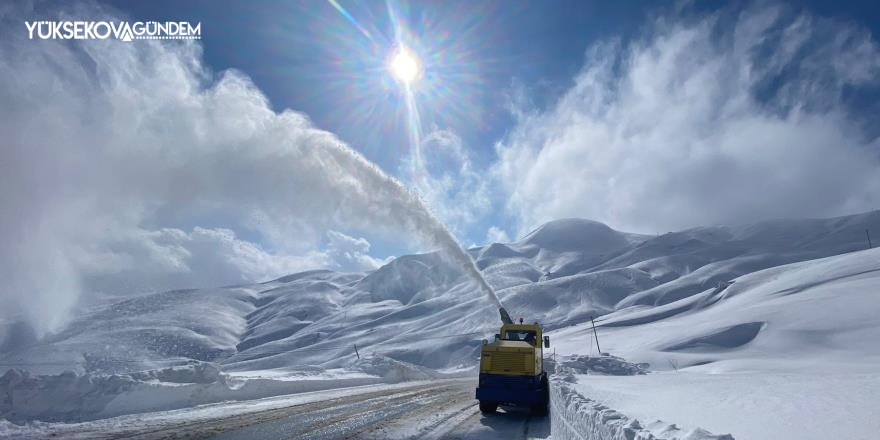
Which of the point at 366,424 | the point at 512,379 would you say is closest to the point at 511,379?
the point at 512,379

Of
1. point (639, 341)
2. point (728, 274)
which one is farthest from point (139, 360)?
point (728, 274)

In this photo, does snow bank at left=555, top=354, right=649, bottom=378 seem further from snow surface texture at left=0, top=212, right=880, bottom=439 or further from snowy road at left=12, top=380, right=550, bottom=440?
snowy road at left=12, top=380, right=550, bottom=440

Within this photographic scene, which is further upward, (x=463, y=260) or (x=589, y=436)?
(x=463, y=260)

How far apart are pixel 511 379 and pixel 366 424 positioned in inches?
213

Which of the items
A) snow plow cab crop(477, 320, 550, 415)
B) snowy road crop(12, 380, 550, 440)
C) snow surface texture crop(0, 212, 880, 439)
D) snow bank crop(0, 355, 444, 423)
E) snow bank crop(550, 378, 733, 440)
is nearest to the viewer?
snow bank crop(550, 378, 733, 440)

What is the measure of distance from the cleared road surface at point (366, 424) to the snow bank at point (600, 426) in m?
1.42

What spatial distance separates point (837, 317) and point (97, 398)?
67.3m

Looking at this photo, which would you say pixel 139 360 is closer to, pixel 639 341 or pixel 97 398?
pixel 639 341

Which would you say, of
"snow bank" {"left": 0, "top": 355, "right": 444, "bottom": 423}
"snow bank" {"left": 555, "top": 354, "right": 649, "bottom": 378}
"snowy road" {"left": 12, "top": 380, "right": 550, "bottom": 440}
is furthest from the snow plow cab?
"snow bank" {"left": 555, "top": 354, "right": 649, "bottom": 378}

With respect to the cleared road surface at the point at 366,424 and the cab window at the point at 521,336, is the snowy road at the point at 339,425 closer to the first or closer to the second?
the cleared road surface at the point at 366,424

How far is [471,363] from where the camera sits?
320 feet

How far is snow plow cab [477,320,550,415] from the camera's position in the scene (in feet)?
55.6

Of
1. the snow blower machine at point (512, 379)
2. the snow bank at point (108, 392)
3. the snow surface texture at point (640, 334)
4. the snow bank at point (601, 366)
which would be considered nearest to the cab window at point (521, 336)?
the snow blower machine at point (512, 379)

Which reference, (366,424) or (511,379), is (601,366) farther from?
(366,424)
